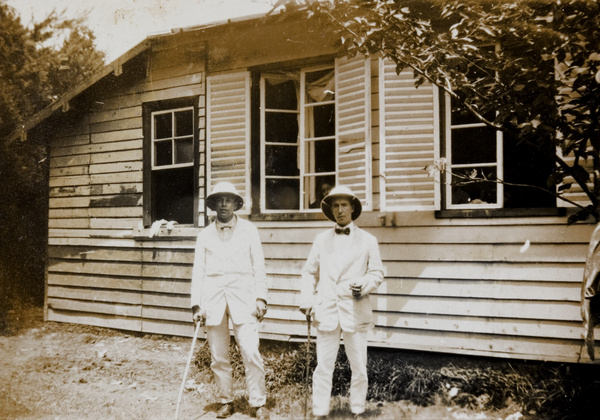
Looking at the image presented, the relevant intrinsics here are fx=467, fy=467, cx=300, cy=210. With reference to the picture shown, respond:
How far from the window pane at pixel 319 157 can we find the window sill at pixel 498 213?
159cm

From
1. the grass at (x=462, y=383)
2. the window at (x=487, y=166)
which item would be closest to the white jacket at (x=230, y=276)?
the grass at (x=462, y=383)

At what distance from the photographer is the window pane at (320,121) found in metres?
6.04

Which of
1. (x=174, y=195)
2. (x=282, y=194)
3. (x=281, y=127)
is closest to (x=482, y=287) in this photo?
(x=282, y=194)

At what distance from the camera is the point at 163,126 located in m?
7.24

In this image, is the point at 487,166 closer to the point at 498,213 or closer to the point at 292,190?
the point at 498,213

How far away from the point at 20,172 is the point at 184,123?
559 centimetres

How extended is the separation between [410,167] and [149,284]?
172 inches

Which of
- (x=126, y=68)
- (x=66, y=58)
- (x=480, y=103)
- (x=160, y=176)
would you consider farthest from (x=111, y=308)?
(x=66, y=58)

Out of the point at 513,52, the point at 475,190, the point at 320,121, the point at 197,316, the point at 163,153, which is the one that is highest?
the point at 513,52

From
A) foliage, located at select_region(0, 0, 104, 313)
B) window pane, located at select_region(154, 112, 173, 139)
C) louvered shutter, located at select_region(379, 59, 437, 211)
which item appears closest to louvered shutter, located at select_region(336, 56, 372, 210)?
louvered shutter, located at select_region(379, 59, 437, 211)

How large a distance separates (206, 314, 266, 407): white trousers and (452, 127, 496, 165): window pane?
2936 mm

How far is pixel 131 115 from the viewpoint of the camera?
7.40 m

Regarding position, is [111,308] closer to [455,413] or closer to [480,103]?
[455,413]

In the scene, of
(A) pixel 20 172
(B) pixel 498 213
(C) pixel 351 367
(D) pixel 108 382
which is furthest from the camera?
(A) pixel 20 172
